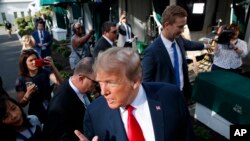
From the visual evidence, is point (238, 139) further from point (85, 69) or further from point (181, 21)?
point (85, 69)

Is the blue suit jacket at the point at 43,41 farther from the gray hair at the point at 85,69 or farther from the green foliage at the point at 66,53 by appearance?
the gray hair at the point at 85,69

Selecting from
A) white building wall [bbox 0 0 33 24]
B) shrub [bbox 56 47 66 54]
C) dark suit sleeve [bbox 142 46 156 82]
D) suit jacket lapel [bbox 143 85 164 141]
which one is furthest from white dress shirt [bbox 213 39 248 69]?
white building wall [bbox 0 0 33 24]

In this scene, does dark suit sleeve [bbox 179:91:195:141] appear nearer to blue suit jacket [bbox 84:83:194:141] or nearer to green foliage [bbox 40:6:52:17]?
blue suit jacket [bbox 84:83:194:141]

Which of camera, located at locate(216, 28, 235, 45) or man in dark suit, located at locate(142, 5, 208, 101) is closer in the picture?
man in dark suit, located at locate(142, 5, 208, 101)

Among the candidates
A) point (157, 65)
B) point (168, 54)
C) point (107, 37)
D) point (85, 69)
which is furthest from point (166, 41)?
point (107, 37)

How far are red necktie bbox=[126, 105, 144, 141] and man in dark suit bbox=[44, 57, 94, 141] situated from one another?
0.87 m

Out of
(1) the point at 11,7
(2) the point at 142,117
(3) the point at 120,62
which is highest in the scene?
(3) the point at 120,62

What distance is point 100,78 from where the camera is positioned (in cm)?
175

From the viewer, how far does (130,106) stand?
75.4 inches

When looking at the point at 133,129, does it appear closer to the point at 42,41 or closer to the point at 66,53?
the point at 42,41

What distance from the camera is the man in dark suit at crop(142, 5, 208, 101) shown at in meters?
3.31

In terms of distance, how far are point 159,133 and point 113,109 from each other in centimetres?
38

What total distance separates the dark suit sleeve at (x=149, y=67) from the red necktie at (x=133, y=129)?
142cm

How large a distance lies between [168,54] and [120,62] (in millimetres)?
1835
